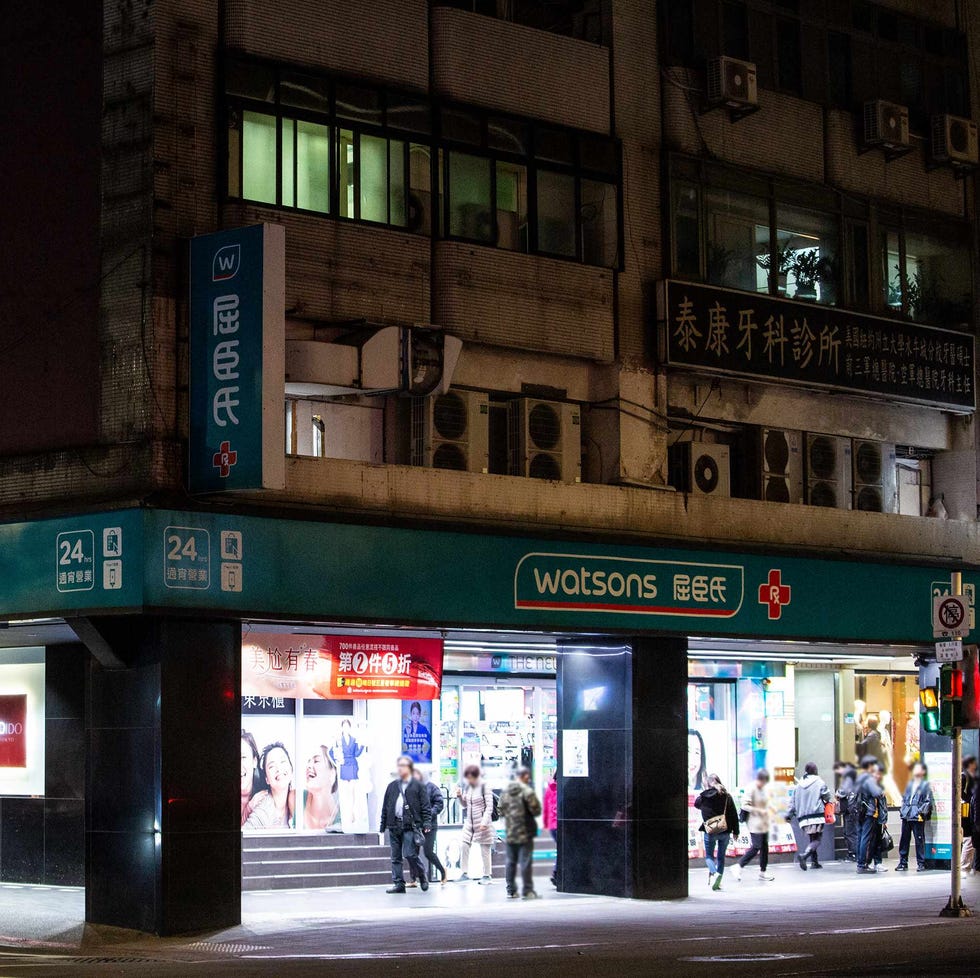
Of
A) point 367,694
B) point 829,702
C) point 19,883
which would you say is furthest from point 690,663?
point 19,883

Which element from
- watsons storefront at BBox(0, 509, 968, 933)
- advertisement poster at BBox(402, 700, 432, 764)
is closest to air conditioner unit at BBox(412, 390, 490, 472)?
watsons storefront at BBox(0, 509, 968, 933)

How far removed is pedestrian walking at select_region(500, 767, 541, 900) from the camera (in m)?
20.9

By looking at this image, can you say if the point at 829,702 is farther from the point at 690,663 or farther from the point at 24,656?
the point at 24,656

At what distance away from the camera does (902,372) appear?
2694 centimetres

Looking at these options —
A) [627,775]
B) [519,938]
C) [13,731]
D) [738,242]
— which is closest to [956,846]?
[627,775]

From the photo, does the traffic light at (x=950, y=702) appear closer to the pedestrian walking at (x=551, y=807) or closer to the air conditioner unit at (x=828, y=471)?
the air conditioner unit at (x=828, y=471)

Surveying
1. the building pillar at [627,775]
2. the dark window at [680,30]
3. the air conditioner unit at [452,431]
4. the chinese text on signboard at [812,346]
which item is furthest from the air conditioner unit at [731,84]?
the building pillar at [627,775]

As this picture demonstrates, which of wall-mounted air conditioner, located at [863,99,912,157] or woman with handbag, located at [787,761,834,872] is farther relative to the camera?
woman with handbag, located at [787,761,834,872]

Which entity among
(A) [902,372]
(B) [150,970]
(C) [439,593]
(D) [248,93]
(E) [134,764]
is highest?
(D) [248,93]

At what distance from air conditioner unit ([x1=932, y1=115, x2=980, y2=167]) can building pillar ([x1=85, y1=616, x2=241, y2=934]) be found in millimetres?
14463

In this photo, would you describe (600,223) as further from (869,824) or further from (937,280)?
(869,824)

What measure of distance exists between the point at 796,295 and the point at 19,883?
1354 centimetres

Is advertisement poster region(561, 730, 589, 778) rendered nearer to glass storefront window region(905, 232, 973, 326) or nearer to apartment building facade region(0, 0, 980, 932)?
apartment building facade region(0, 0, 980, 932)

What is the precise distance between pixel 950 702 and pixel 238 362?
9095 millimetres
